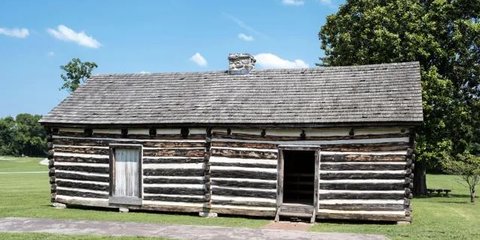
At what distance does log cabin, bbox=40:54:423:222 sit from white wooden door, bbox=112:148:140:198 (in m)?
0.03

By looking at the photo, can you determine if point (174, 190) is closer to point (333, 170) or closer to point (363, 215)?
point (333, 170)

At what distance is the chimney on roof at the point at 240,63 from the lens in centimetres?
1822

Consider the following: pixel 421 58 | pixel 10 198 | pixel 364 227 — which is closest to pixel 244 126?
pixel 364 227

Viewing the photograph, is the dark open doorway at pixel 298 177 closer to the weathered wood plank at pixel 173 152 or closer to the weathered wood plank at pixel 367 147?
the weathered wood plank at pixel 367 147

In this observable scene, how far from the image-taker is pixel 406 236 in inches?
464

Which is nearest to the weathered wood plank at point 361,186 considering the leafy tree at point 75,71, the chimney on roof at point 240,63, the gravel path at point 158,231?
the gravel path at point 158,231

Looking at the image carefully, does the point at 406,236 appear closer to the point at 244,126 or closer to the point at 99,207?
the point at 244,126

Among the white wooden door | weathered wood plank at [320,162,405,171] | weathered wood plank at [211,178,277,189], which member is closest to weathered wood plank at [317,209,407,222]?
weathered wood plank at [320,162,405,171]

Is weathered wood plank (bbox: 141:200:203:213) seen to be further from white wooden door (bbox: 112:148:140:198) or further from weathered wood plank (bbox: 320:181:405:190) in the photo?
weathered wood plank (bbox: 320:181:405:190)

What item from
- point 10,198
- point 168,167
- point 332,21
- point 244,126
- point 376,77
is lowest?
point 10,198

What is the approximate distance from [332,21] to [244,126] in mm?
14530

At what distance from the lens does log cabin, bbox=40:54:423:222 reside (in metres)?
14.3

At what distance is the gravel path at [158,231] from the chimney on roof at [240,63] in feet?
22.8

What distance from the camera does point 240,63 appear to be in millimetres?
18344
